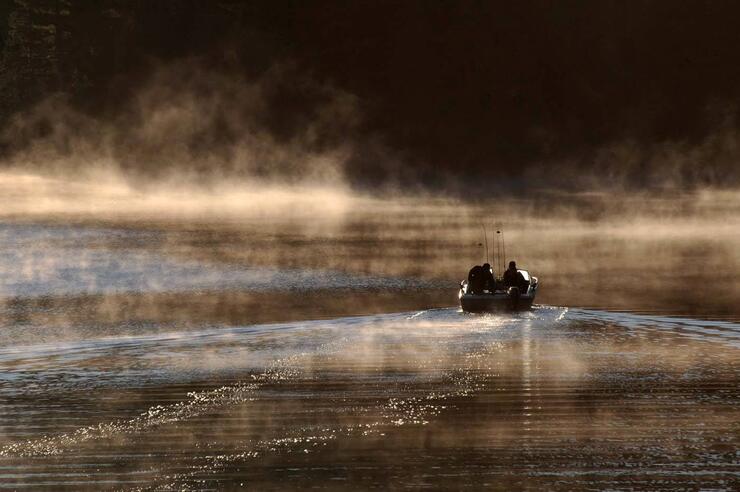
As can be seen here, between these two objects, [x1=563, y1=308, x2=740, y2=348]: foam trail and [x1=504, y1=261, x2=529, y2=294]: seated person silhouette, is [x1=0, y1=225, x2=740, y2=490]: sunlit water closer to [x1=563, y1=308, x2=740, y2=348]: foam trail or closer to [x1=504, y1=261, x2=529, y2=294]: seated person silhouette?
[x1=563, y1=308, x2=740, y2=348]: foam trail

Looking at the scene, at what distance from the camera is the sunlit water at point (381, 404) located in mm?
23781

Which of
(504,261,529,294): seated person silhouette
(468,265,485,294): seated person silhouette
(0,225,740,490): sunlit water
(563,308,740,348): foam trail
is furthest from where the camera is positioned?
(504,261,529,294): seated person silhouette

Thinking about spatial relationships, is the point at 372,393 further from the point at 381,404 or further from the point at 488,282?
the point at 488,282

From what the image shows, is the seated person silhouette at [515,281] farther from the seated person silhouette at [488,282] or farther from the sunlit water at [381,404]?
the sunlit water at [381,404]

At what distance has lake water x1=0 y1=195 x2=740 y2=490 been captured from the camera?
2392 centimetres

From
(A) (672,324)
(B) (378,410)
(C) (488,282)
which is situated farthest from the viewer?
(C) (488,282)

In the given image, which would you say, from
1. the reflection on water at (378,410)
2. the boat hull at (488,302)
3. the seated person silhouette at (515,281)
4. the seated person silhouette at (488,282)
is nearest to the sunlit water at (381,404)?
the reflection on water at (378,410)

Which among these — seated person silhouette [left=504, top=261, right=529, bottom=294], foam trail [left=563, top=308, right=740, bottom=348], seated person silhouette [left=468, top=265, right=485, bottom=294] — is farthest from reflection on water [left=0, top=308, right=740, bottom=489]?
seated person silhouette [left=504, top=261, right=529, bottom=294]

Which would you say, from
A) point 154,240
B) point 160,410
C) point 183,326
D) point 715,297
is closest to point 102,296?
point 183,326

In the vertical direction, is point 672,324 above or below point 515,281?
below

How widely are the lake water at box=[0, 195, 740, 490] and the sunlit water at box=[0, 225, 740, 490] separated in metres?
0.07

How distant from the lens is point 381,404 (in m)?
30.7

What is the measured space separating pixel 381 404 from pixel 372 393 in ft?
5.63

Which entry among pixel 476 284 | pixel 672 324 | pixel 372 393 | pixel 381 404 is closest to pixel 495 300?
pixel 476 284
